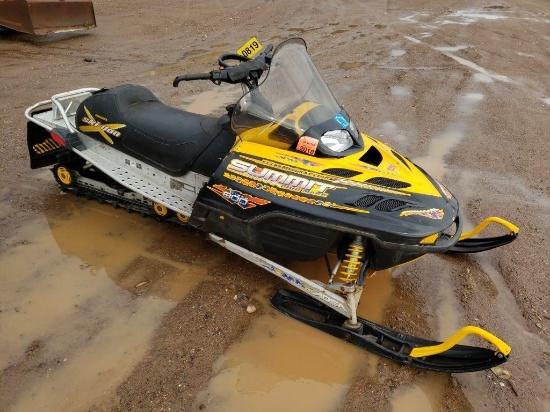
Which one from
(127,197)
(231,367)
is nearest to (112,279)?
(127,197)

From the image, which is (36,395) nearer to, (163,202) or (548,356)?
(163,202)

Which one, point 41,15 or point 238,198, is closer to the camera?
point 238,198

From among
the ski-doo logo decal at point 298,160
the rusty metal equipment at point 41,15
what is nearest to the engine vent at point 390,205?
the ski-doo logo decal at point 298,160

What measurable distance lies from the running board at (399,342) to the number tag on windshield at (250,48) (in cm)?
188

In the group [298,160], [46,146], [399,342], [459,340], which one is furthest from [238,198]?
[46,146]

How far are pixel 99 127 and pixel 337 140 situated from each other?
2251 millimetres

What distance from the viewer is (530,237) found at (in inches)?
167

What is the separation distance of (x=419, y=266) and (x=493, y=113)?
4.39 meters

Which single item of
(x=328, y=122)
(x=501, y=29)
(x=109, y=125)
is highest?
(x=328, y=122)

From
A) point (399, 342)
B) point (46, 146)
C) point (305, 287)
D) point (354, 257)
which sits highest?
point (354, 257)

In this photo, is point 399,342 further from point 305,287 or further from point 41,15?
point 41,15

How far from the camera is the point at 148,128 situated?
385cm

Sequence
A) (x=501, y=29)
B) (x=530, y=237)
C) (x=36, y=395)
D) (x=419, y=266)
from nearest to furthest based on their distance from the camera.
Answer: (x=36, y=395) → (x=419, y=266) → (x=530, y=237) → (x=501, y=29)

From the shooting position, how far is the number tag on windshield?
3.54 meters
